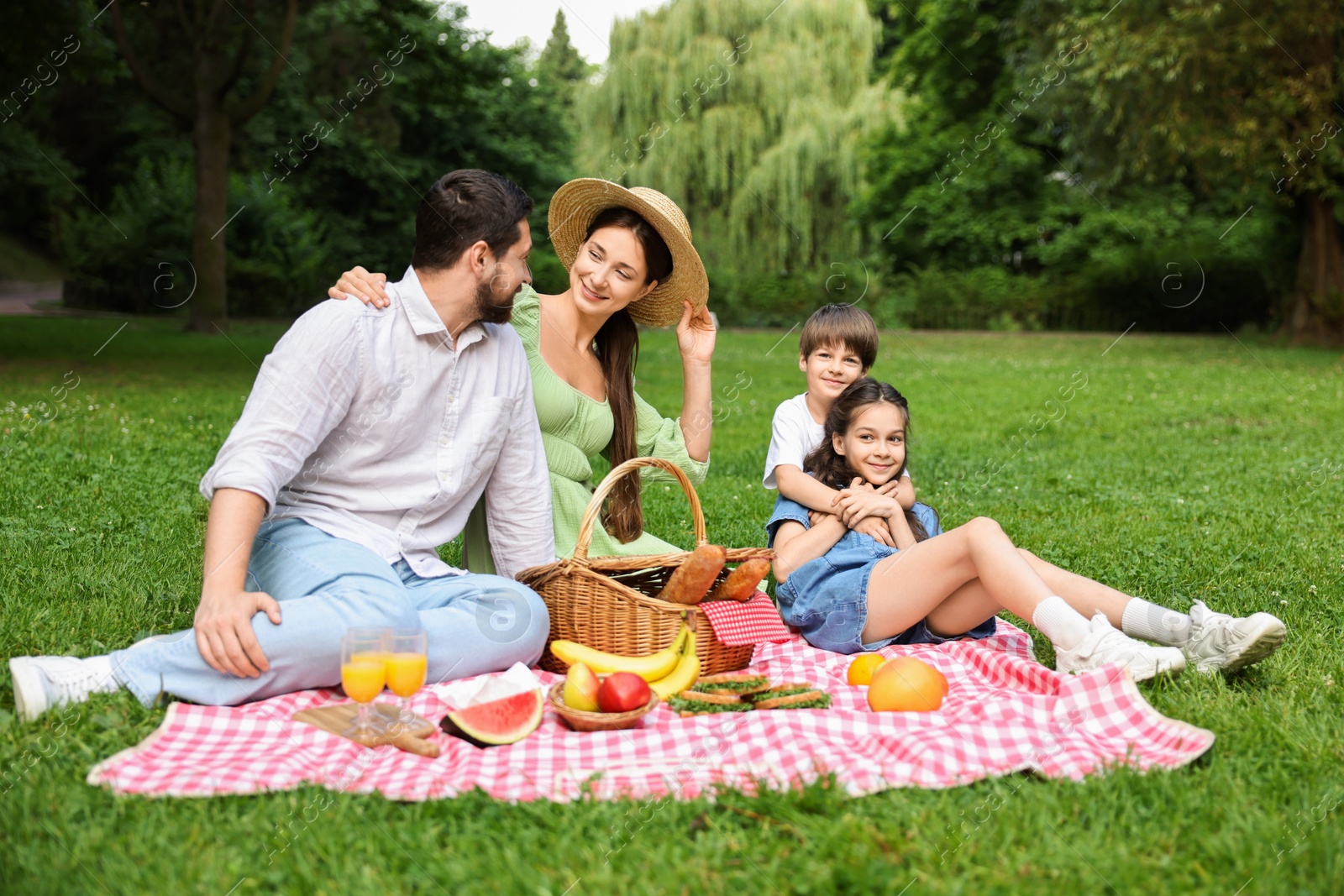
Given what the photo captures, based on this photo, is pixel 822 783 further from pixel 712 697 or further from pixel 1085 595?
pixel 1085 595

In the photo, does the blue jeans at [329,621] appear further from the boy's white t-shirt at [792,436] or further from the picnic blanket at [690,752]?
the boy's white t-shirt at [792,436]

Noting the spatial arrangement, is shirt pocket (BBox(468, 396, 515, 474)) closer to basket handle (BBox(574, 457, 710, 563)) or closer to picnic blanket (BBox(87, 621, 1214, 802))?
basket handle (BBox(574, 457, 710, 563))

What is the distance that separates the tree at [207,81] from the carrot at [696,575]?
12.6 metres

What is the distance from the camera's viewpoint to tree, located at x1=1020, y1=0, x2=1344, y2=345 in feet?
49.8

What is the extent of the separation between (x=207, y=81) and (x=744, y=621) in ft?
50.1

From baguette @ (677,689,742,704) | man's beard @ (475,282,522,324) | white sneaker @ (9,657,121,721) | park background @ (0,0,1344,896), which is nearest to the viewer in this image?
park background @ (0,0,1344,896)

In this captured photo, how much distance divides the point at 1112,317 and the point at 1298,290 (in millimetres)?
5787

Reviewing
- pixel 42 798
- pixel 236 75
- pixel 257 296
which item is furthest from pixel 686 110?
pixel 42 798

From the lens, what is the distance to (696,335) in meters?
4.26

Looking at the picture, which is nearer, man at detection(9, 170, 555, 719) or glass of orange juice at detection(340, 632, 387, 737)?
glass of orange juice at detection(340, 632, 387, 737)

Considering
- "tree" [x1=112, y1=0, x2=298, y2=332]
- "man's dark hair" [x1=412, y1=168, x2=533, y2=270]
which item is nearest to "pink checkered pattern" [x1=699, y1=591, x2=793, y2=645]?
"man's dark hair" [x1=412, y1=168, x2=533, y2=270]

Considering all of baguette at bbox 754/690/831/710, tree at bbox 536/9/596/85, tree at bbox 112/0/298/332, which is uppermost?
tree at bbox 536/9/596/85

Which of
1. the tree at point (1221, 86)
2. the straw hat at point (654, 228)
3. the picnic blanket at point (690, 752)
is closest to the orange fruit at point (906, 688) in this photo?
the picnic blanket at point (690, 752)

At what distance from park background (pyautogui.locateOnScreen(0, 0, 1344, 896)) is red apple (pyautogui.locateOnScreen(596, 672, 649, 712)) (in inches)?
22.3
